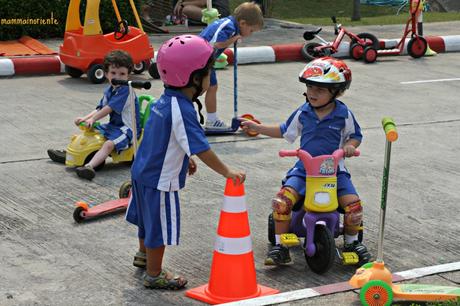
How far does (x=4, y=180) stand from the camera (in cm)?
755

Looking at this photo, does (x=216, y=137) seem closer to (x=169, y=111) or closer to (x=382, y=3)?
(x=169, y=111)

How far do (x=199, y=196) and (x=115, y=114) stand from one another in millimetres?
1266

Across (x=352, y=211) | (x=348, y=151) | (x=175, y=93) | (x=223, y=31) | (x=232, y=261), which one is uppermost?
(x=175, y=93)

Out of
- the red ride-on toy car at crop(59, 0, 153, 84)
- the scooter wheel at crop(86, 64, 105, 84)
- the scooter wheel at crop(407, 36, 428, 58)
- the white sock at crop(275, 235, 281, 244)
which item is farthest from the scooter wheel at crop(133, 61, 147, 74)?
the white sock at crop(275, 235, 281, 244)

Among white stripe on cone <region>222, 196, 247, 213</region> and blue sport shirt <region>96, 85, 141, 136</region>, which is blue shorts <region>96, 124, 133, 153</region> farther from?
white stripe on cone <region>222, 196, 247, 213</region>

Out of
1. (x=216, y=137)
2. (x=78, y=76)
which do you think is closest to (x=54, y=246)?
(x=216, y=137)

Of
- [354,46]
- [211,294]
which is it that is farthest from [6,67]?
[211,294]

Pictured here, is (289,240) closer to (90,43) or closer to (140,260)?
(140,260)

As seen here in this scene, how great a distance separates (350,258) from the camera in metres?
5.71

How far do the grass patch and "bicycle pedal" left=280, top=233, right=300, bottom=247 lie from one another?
41.2ft

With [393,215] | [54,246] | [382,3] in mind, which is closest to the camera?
[54,246]

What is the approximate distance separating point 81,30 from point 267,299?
24.9 ft

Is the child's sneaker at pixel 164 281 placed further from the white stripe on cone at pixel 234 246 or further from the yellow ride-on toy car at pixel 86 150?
the yellow ride-on toy car at pixel 86 150

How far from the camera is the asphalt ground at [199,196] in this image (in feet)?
18.1
